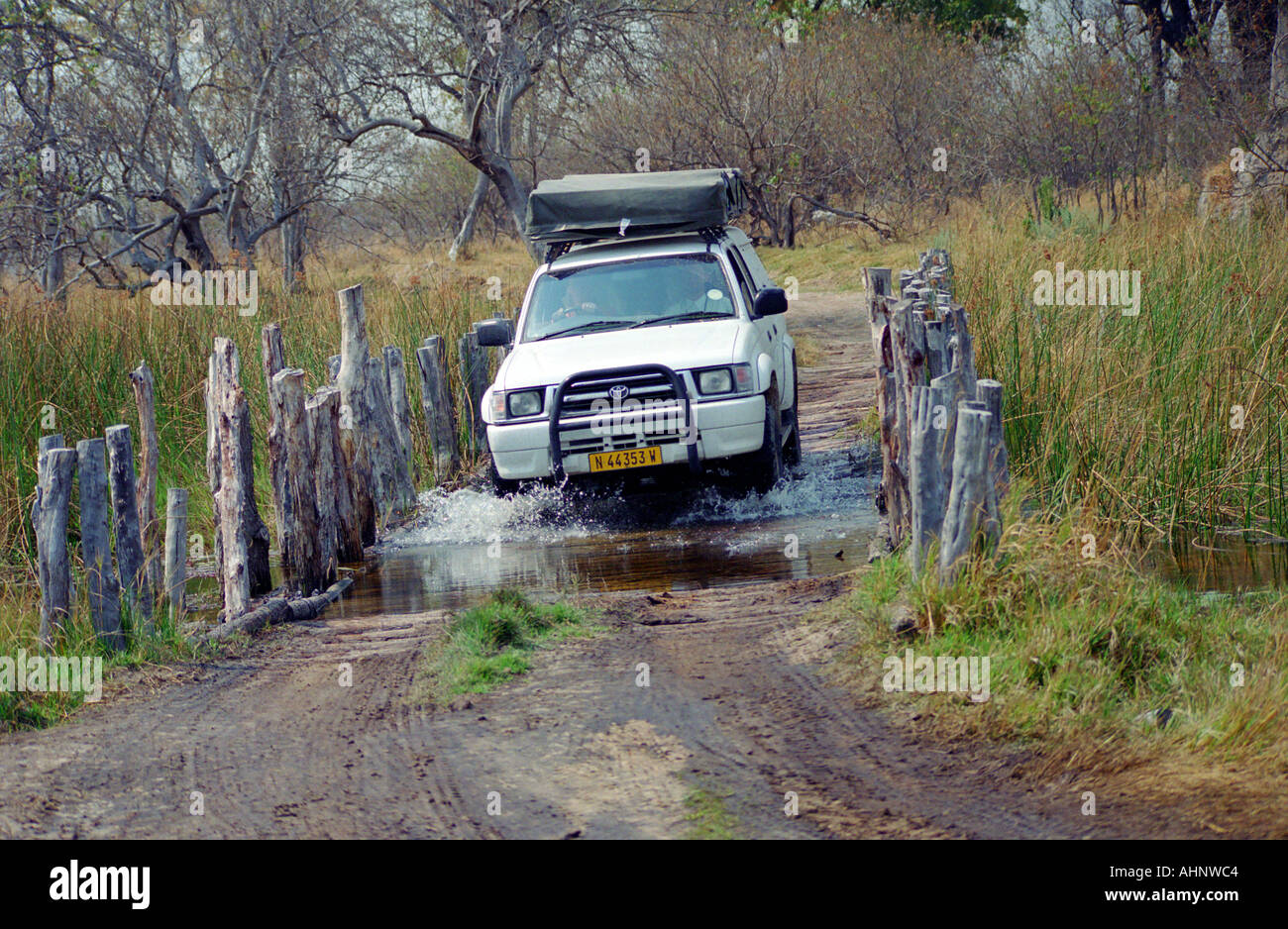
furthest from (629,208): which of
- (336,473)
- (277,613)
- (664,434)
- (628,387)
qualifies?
(277,613)

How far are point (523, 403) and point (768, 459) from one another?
1.72 m

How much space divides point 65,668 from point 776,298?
531 centimetres

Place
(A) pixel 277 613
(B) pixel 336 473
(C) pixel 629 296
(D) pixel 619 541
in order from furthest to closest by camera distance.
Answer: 1. (C) pixel 629 296
2. (D) pixel 619 541
3. (B) pixel 336 473
4. (A) pixel 277 613

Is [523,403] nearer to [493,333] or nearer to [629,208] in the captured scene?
[493,333]

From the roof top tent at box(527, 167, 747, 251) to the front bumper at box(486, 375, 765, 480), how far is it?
2.15 metres

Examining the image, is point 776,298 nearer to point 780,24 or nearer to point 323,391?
point 323,391

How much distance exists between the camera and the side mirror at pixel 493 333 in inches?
370

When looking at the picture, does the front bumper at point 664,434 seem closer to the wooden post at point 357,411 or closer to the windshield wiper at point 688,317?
the windshield wiper at point 688,317

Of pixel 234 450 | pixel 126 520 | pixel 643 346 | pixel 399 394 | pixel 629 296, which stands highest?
pixel 629 296

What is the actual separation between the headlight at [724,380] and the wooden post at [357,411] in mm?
2467

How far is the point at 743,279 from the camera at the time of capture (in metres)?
9.77

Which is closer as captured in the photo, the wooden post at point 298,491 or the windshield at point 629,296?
the wooden post at point 298,491

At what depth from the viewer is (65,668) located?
19.0ft

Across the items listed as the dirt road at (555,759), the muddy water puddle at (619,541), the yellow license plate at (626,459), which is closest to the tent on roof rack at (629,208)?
the muddy water puddle at (619,541)
